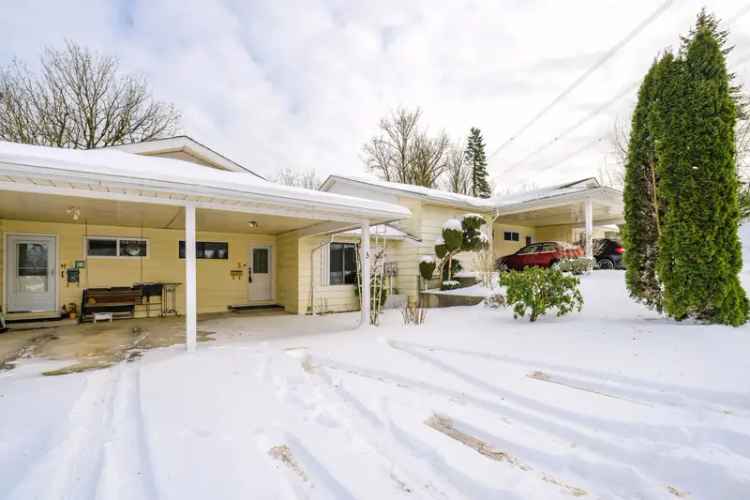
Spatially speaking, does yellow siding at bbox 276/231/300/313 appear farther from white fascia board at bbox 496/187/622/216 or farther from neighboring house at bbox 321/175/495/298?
white fascia board at bbox 496/187/622/216

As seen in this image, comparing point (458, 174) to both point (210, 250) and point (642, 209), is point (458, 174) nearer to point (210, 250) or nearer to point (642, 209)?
point (210, 250)

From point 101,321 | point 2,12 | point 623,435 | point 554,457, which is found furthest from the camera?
point 2,12

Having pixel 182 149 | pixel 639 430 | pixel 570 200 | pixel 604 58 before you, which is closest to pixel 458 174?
pixel 570 200

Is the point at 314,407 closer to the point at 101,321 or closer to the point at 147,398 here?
the point at 147,398

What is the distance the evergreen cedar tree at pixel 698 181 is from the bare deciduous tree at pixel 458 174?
24.8m

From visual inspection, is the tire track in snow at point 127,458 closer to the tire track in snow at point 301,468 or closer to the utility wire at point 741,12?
the tire track in snow at point 301,468

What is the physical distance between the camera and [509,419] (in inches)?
119

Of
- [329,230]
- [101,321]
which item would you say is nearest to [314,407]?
[329,230]

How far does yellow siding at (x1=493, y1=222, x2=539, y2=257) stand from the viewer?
1557 centimetres

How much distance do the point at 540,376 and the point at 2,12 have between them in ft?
49.8

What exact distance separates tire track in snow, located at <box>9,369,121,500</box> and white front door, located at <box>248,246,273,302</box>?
7.47m

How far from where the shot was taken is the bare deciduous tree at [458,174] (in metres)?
29.8

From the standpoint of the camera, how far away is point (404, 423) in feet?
9.72

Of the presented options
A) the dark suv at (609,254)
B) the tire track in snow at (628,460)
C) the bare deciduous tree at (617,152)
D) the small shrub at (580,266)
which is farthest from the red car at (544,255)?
the tire track in snow at (628,460)
